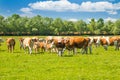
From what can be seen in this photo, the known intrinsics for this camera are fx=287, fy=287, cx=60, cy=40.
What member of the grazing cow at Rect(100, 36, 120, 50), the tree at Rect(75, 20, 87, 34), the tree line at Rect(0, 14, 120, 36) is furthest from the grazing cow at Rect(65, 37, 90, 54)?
the tree at Rect(75, 20, 87, 34)

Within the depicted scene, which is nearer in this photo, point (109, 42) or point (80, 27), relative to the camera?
point (109, 42)

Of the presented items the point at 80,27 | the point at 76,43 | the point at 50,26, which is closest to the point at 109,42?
the point at 76,43

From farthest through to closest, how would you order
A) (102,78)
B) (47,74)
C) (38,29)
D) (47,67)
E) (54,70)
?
(38,29), (47,67), (54,70), (47,74), (102,78)

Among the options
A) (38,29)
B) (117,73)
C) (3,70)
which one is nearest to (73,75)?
(117,73)

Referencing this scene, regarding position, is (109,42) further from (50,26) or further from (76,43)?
(50,26)

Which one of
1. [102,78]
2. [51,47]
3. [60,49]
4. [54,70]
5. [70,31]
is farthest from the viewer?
[70,31]

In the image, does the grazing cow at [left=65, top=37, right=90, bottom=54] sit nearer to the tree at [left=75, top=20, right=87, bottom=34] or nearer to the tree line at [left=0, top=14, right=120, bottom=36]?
the tree line at [left=0, top=14, right=120, bottom=36]

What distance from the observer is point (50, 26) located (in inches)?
6181

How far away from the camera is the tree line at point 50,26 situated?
13862 centimetres

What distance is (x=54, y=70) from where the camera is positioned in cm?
1795

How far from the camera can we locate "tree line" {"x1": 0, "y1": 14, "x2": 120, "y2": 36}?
13862cm

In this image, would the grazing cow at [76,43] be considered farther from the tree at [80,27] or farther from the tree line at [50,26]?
the tree at [80,27]

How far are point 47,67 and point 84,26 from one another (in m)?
162

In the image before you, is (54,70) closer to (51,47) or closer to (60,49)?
(60,49)
